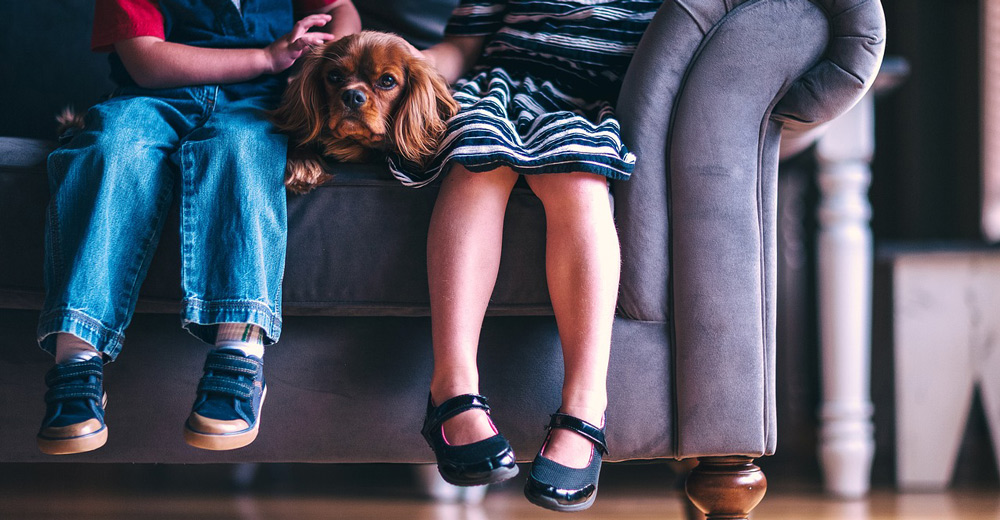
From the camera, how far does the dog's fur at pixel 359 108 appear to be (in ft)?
2.83

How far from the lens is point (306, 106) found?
90 cm

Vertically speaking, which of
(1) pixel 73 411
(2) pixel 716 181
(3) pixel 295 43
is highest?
(3) pixel 295 43

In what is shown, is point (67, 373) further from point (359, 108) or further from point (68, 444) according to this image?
point (359, 108)

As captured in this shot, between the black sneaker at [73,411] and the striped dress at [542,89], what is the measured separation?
382 millimetres

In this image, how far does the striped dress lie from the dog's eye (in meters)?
0.08

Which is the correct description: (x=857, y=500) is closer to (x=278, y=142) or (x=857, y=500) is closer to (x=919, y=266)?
(x=919, y=266)

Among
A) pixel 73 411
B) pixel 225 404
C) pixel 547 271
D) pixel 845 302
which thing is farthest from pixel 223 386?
pixel 845 302

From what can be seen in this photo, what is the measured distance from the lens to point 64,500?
1336 mm

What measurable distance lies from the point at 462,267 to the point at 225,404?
0.27 metres

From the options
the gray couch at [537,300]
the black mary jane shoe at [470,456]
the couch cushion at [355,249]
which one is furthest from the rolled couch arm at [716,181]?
the black mary jane shoe at [470,456]

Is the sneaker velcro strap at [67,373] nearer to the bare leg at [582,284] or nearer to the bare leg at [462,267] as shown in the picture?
the bare leg at [462,267]

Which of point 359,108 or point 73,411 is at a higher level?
point 359,108

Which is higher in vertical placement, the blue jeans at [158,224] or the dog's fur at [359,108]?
the dog's fur at [359,108]

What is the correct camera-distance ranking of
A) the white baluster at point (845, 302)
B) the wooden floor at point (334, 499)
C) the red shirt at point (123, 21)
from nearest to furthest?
the red shirt at point (123, 21), the wooden floor at point (334, 499), the white baluster at point (845, 302)
